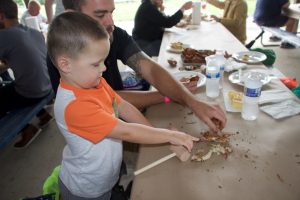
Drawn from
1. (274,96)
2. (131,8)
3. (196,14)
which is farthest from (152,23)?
(131,8)

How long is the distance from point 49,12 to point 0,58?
162 centimetres

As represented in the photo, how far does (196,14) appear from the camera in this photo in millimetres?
2857

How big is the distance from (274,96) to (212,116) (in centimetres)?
42

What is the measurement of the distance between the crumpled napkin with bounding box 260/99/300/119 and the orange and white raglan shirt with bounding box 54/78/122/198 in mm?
679

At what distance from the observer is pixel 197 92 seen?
4.83 feet

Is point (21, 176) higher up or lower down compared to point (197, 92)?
lower down

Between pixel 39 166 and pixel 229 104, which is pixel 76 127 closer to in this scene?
pixel 229 104

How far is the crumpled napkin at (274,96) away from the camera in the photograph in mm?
1302

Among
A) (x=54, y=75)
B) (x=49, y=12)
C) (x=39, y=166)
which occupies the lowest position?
(x=39, y=166)

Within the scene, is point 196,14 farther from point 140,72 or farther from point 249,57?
point 140,72

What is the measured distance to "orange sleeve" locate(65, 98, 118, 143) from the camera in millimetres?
869

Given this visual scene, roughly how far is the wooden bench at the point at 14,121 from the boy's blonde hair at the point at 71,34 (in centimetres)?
128

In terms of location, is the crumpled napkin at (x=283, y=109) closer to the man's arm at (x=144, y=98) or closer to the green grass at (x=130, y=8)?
the man's arm at (x=144, y=98)

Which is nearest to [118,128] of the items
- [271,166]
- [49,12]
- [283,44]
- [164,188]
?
[164,188]
